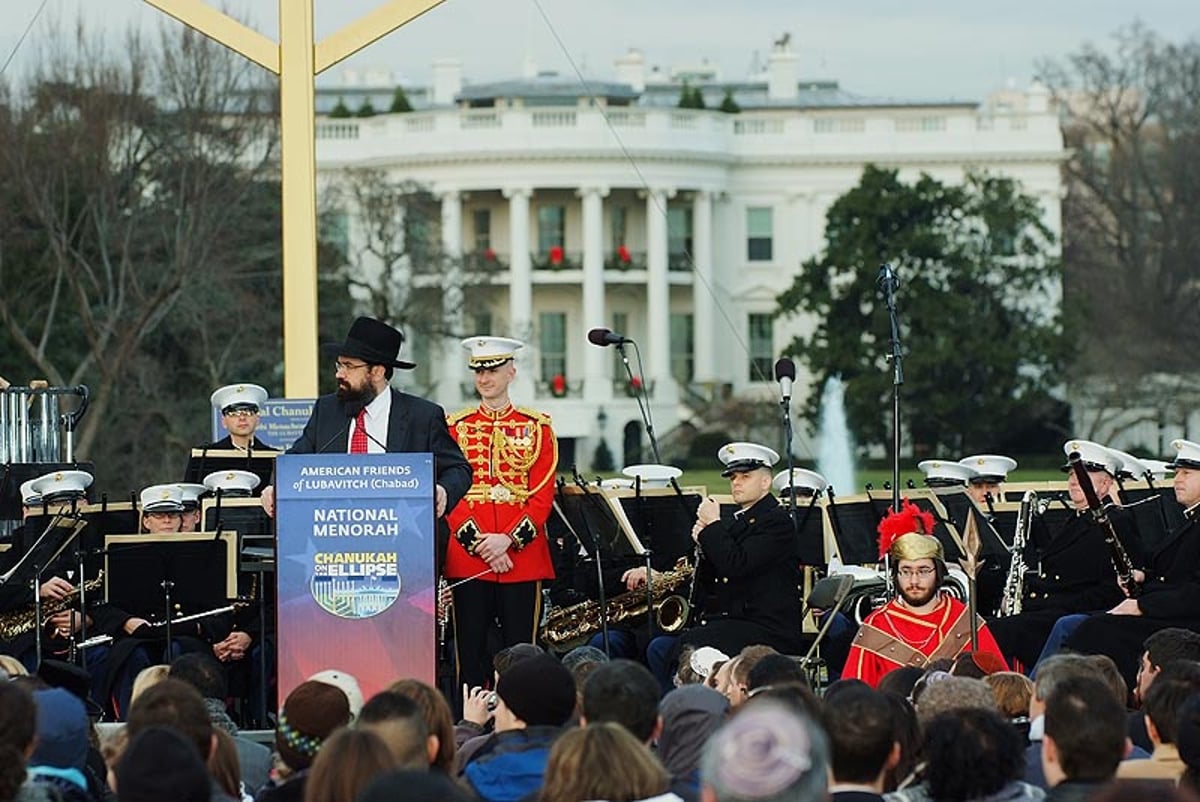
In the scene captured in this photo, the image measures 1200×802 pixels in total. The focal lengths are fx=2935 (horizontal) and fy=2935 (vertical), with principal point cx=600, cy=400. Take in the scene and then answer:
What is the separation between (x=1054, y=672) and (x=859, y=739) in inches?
65.3

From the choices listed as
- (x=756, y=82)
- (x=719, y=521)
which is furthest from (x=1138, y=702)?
(x=756, y=82)

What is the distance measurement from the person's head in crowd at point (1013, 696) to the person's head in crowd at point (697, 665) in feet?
6.47

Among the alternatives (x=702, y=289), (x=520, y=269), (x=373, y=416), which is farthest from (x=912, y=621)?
(x=702, y=289)

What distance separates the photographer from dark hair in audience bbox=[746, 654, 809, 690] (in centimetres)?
968

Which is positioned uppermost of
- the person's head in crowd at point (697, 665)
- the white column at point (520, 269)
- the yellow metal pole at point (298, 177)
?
the white column at point (520, 269)

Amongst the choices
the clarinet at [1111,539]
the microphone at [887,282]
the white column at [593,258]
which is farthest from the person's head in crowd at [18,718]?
the white column at [593,258]

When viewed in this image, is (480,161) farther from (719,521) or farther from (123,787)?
(123,787)

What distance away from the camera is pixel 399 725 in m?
7.96

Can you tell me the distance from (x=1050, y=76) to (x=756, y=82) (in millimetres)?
20494

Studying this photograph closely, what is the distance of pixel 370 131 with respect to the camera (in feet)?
298

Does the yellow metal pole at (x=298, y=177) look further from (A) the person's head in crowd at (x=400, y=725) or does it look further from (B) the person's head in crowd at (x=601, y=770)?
(B) the person's head in crowd at (x=601, y=770)

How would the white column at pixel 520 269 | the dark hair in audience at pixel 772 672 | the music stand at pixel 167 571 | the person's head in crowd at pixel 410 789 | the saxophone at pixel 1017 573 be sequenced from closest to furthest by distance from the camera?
the person's head in crowd at pixel 410 789 < the dark hair in audience at pixel 772 672 < the music stand at pixel 167 571 < the saxophone at pixel 1017 573 < the white column at pixel 520 269

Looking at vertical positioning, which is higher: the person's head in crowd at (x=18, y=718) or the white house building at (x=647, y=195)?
the white house building at (x=647, y=195)

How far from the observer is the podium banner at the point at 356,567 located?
11.3 meters
